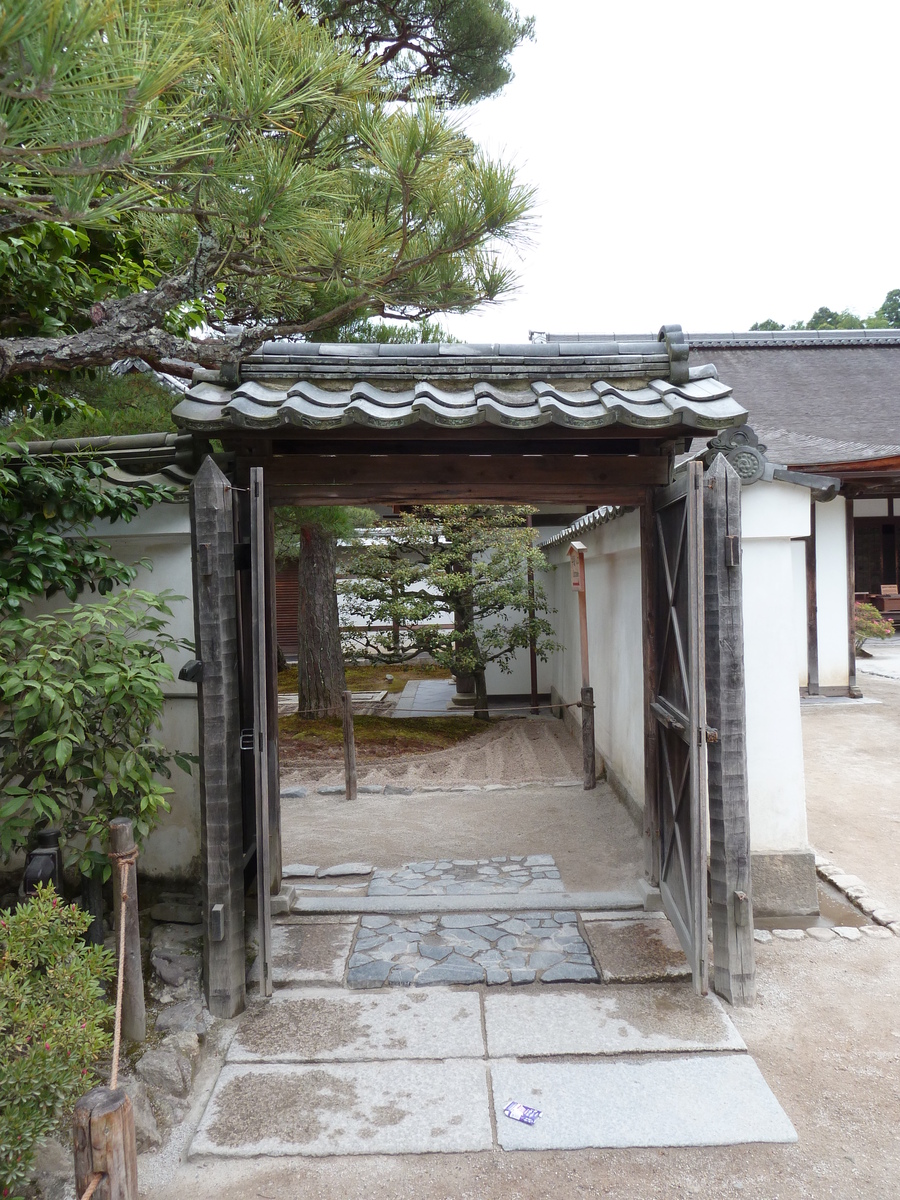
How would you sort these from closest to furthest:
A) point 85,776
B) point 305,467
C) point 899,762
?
point 85,776
point 305,467
point 899,762

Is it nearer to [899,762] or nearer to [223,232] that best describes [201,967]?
[223,232]

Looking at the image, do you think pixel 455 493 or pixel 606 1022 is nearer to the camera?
pixel 606 1022

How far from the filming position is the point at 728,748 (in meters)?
3.88

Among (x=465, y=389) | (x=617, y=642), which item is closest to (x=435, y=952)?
(x=465, y=389)

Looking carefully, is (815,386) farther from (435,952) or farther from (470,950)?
(435,952)

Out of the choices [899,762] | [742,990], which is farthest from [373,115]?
[899,762]

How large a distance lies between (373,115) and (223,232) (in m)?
1.14

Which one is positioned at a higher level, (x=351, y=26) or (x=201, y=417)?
(x=351, y=26)

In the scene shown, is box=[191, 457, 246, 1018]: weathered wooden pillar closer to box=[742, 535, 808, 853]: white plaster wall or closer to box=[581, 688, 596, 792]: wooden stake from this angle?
box=[742, 535, 808, 853]: white plaster wall

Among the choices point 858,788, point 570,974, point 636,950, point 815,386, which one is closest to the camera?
point 570,974

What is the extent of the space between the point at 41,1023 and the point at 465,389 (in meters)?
3.50

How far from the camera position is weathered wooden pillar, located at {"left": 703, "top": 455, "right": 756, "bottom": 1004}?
3.85 metres

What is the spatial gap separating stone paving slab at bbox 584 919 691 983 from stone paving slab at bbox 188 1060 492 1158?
1.07 m

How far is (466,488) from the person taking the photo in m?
4.82
